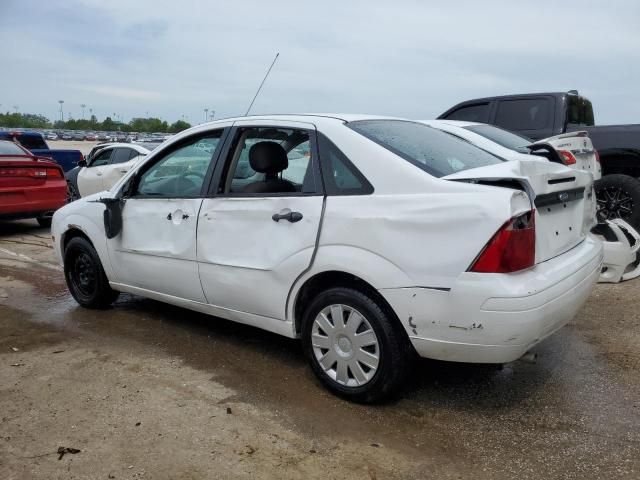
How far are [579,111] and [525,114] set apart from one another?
2.61 ft

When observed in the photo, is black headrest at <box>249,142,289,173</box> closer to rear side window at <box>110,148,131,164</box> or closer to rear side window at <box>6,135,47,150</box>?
rear side window at <box>110,148,131,164</box>

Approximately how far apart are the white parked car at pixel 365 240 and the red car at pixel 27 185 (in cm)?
547

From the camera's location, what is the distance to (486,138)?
21.0 feet

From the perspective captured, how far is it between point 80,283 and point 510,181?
389 centimetres

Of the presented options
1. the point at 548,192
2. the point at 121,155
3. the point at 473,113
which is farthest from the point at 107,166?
the point at 548,192

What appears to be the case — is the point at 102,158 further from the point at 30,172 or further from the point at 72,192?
the point at 30,172

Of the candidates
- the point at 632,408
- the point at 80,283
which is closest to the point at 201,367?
the point at 80,283

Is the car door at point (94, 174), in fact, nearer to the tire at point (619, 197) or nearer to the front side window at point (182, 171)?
the front side window at point (182, 171)

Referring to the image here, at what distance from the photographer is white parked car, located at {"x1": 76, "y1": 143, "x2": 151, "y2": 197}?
36.6 ft

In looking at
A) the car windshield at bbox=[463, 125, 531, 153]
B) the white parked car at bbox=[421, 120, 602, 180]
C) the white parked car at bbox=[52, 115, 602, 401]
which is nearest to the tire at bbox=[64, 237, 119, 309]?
the white parked car at bbox=[52, 115, 602, 401]

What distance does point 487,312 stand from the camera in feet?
9.14

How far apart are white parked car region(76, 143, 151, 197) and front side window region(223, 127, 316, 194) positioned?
7564mm

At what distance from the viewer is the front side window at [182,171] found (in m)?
4.12

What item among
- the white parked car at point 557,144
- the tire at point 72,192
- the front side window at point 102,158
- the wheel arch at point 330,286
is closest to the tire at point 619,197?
the white parked car at point 557,144
